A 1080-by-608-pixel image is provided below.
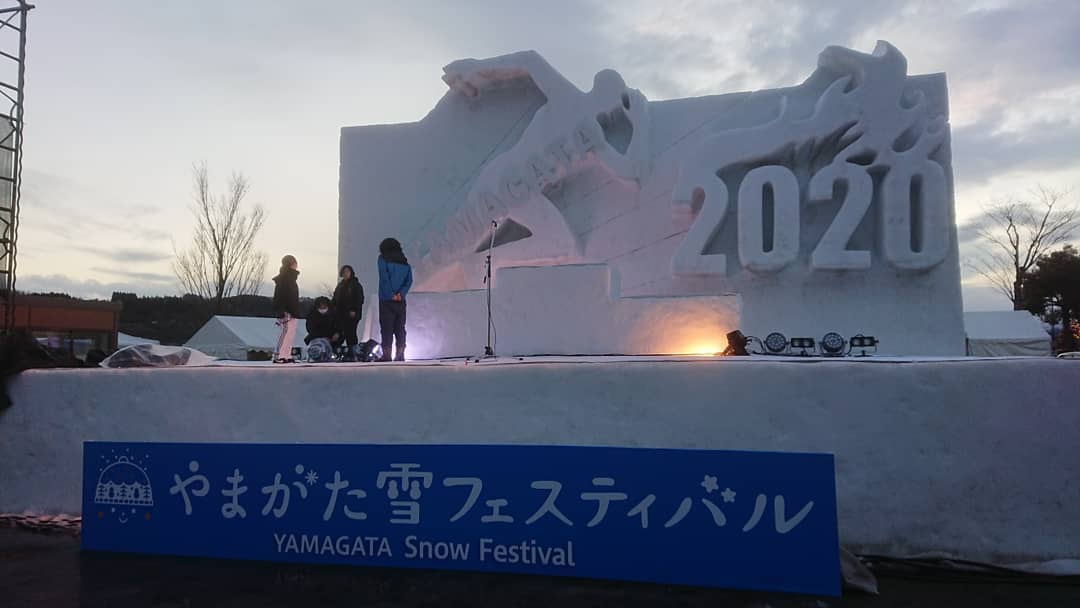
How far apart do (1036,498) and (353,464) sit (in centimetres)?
418

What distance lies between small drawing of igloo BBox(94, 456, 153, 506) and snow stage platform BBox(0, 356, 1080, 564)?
109 centimetres

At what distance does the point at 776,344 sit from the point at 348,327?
15.9 ft

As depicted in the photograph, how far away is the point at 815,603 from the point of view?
3697 millimetres

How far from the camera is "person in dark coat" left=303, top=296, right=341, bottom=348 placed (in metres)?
8.27

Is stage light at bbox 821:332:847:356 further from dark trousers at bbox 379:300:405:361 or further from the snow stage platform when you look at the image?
dark trousers at bbox 379:300:405:361

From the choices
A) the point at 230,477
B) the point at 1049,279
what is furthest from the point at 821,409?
the point at 1049,279

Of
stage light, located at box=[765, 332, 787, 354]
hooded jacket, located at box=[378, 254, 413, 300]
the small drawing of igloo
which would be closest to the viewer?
the small drawing of igloo

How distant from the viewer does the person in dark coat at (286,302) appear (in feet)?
26.6

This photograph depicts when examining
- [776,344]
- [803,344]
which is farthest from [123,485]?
[803,344]

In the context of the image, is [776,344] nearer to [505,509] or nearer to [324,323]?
[324,323]

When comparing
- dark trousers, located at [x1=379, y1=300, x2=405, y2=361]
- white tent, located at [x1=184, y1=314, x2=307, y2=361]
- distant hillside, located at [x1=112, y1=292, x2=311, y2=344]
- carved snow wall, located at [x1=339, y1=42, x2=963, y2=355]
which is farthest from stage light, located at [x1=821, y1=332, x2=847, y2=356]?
distant hillside, located at [x1=112, y1=292, x2=311, y2=344]

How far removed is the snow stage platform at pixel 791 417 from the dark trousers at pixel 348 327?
7.39 ft

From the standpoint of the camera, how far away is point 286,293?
8133 millimetres

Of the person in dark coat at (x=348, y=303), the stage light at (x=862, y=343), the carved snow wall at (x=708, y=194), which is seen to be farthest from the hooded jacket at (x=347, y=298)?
the stage light at (x=862, y=343)
